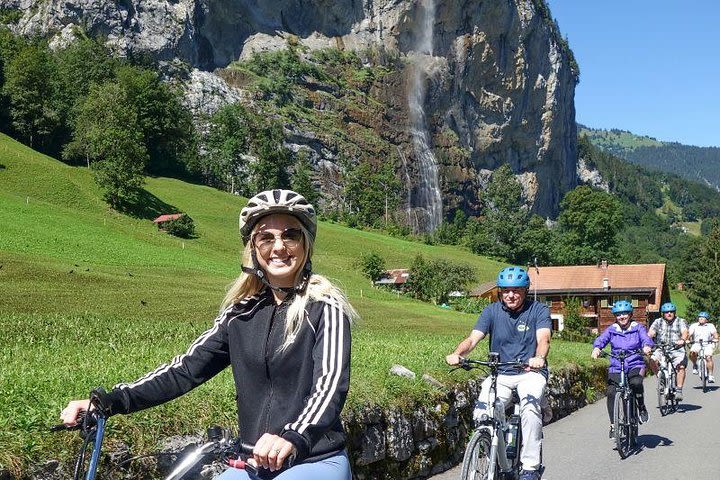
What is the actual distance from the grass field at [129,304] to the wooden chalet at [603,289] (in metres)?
9.60

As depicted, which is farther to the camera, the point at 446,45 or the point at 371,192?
the point at 446,45

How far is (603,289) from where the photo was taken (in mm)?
69000

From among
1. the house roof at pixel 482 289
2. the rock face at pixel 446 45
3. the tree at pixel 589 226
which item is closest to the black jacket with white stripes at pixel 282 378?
the house roof at pixel 482 289

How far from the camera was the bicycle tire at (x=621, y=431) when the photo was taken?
10.1 meters

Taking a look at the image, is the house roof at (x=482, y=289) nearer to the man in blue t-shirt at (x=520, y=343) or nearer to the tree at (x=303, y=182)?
the tree at (x=303, y=182)

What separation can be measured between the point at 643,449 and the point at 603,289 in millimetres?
61394

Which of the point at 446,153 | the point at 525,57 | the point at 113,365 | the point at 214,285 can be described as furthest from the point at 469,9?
the point at 113,365

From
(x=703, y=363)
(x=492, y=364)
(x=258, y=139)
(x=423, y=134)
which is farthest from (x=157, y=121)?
(x=492, y=364)

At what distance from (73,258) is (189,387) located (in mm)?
39050

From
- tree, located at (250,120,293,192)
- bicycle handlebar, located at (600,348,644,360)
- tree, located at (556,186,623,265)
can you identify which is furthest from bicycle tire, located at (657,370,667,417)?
tree, located at (556,186,623,265)

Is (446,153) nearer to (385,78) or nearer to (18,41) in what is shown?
(385,78)

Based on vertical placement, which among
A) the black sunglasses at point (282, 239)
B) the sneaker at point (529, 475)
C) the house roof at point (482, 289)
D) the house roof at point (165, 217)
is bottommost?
the house roof at point (482, 289)

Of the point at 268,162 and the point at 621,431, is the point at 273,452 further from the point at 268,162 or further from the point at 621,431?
the point at 268,162

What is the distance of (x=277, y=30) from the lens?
146m
